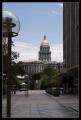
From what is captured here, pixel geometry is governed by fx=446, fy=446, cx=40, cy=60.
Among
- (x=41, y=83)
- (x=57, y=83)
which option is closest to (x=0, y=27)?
(x=57, y=83)

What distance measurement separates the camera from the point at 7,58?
11922 millimetres

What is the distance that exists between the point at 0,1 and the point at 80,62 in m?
1.80

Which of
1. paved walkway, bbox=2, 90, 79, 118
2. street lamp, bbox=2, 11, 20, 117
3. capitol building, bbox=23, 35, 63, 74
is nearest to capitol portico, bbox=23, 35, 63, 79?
capitol building, bbox=23, 35, 63, 74

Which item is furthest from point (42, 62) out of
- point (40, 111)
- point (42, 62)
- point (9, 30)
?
point (9, 30)

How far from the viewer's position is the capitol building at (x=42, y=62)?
6041 inches

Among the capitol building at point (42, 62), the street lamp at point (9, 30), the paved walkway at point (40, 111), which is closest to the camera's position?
the street lamp at point (9, 30)

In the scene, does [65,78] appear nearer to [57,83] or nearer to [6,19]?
[57,83]

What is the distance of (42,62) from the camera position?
6447 inches

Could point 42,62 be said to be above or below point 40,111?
above

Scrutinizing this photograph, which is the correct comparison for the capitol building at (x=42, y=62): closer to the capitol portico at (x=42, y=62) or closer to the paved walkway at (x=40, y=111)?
the capitol portico at (x=42, y=62)

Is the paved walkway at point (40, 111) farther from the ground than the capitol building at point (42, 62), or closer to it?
closer to it

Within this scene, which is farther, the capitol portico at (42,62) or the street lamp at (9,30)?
the capitol portico at (42,62)

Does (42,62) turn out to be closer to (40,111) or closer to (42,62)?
(42,62)

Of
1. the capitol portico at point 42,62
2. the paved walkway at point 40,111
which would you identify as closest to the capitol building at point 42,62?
the capitol portico at point 42,62
